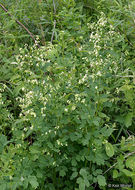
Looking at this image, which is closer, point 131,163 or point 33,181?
point 33,181

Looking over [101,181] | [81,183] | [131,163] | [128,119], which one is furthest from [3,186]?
[128,119]

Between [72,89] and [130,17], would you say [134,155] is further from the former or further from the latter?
[130,17]

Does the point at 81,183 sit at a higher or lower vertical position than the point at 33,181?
lower

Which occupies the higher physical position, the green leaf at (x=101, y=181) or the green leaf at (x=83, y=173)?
the green leaf at (x=83, y=173)

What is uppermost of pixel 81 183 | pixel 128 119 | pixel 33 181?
pixel 128 119

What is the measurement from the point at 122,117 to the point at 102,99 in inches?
22.6

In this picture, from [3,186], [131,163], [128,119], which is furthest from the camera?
[128,119]

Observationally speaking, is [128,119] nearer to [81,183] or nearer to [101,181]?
[101,181]

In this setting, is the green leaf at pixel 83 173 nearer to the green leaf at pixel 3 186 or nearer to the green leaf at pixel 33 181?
the green leaf at pixel 33 181

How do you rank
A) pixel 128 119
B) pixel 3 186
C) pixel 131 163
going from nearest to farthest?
pixel 3 186
pixel 131 163
pixel 128 119

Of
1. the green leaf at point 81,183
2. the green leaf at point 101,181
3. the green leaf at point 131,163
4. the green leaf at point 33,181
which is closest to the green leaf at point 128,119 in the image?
the green leaf at point 131,163

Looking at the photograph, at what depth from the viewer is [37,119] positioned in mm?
2166

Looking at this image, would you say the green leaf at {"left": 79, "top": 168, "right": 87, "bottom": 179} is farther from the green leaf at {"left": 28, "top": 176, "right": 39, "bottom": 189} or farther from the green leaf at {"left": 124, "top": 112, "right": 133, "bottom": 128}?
the green leaf at {"left": 124, "top": 112, "right": 133, "bottom": 128}

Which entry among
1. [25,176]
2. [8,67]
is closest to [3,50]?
[8,67]
